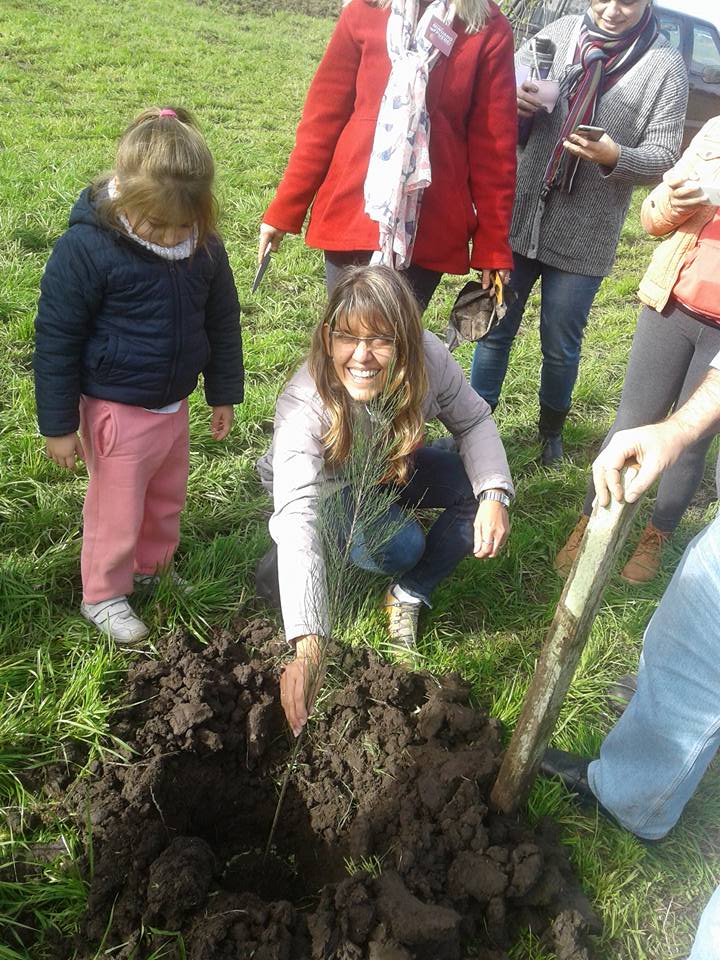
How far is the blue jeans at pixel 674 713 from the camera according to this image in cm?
180

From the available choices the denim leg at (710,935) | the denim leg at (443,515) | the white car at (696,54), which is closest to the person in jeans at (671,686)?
A: the denim leg at (710,935)

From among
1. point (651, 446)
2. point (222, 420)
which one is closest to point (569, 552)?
point (222, 420)

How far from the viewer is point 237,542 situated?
2971 mm

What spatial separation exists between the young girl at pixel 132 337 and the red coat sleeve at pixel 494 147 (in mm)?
1006

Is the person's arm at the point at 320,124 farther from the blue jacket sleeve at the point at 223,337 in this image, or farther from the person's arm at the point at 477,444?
the person's arm at the point at 477,444

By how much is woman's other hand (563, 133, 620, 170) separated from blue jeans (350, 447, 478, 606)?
1.22 metres

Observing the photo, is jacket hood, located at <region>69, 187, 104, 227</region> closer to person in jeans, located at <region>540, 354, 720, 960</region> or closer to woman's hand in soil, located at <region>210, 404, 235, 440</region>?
woman's hand in soil, located at <region>210, 404, 235, 440</region>

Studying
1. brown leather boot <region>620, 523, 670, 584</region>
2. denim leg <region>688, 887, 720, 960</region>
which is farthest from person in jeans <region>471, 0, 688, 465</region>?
denim leg <region>688, 887, 720, 960</region>

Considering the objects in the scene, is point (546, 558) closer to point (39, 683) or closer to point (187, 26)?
point (39, 683)

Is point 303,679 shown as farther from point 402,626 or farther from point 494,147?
point 494,147

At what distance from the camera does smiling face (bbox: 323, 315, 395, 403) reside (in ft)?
7.32

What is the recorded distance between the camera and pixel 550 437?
387cm

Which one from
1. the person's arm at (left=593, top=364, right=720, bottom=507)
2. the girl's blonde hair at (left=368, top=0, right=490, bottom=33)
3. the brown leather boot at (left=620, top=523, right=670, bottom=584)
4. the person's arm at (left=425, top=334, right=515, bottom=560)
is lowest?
the brown leather boot at (left=620, top=523, right=670, bottom=584)

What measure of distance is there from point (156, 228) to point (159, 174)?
146 millimetres
